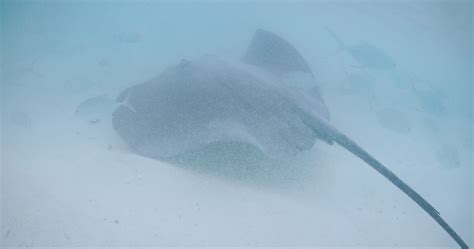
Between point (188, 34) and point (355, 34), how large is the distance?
23.8 feet

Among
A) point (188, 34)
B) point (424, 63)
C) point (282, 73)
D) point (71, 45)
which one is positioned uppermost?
point (282, 73)

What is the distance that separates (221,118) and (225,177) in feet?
2.81

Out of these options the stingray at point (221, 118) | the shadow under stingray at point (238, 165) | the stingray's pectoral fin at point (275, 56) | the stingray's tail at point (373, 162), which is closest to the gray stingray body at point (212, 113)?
the stingray at point (221, 118)

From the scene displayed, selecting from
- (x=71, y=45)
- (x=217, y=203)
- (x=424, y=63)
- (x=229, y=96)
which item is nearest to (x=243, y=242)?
(x=217, y=203)

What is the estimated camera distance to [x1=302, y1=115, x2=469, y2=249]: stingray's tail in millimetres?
3420

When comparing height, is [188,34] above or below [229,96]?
below

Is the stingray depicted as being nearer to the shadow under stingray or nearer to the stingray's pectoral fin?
the shadow under stingray

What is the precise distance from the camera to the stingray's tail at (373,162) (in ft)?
11.2

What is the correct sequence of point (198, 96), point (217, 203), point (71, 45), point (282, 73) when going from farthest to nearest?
point (71, 45)
point (282, 73)
point (198, 96)
point (217, 203)

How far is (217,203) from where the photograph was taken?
3701 mm

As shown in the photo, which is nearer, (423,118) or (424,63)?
(423,118)

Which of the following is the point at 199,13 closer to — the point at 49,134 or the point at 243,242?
the point at 49,134

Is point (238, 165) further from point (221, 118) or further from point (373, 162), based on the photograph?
point (373, 162)

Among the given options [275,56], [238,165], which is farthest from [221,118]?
[275,56]
